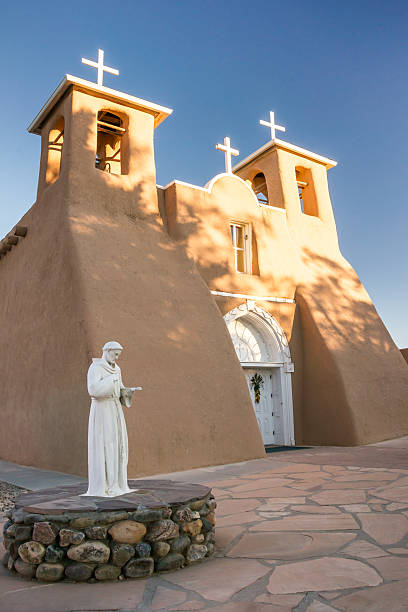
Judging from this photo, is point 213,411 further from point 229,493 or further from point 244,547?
point 244,547

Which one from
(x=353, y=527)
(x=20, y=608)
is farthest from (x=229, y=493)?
(x=20, y=608)

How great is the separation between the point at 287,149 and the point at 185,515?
1293 centimetres

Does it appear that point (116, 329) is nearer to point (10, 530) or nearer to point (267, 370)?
point (10, 530)

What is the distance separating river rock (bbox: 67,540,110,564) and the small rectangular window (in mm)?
9743

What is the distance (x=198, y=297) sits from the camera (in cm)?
1004

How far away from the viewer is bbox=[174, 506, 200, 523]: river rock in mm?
3650

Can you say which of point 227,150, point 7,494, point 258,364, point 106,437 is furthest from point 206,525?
point 227,150

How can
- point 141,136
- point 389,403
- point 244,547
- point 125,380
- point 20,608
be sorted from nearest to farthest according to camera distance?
point 20,608, point 244,547, point 125,380, point 141,136, point 389,403

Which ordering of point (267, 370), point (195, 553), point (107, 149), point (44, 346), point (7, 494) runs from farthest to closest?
point (107, 149)
point (267, 370)
point (44, 346)
point (7, 494)
point (195, 553)

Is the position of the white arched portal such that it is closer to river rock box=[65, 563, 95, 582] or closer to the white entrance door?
the white entrance door

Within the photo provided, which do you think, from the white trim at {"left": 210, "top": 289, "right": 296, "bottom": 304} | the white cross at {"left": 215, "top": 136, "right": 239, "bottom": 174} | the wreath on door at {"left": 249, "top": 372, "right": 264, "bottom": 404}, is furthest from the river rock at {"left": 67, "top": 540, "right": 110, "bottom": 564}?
the white cross at {"left": 215, "top": 136, "right": 239, "bottom": 174}

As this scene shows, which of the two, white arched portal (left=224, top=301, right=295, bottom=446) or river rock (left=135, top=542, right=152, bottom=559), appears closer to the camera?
river rock (left=135, top=542, right=152, bottom=559)

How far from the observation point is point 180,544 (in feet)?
11.8

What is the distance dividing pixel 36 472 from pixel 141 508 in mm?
5693
